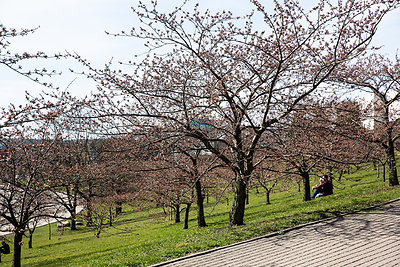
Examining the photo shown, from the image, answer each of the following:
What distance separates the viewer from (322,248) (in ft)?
23.5

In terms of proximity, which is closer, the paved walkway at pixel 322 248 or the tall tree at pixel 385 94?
the paved walkway at pixel 322 248

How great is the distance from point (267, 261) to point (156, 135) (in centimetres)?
474

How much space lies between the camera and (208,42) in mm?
10469

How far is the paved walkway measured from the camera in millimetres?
6422

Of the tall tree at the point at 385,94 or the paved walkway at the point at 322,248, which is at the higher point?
Result: the tall tree at the point at 385,94

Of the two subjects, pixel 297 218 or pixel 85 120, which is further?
pixel 297 218

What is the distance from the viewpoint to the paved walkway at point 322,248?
6.42 m

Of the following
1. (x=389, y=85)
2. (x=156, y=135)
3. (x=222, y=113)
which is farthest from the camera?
(x=389, y=85)

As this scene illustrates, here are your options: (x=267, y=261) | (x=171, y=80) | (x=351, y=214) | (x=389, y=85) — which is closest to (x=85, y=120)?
(x=171, y=80)

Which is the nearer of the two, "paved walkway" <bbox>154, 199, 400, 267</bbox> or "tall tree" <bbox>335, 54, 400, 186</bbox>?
"paved walkway" <bbox>154, 199, 400, 267</bbox>

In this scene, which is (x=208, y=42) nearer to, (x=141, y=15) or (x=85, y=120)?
(x=141, y=15)

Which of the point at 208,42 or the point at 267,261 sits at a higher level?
the point at 208,42

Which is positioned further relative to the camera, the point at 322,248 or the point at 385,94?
the point at 385,94

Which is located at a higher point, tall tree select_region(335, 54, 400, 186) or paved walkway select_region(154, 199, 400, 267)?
tall tree select_region(335, 54, 400, 186)
